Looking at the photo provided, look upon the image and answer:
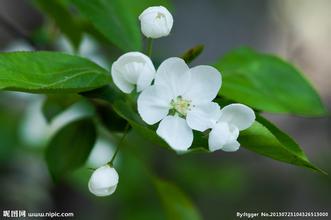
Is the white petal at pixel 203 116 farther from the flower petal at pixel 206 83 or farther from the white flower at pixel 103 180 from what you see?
the white flower at pixel 103 180

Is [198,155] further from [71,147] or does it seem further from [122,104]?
[122,104]

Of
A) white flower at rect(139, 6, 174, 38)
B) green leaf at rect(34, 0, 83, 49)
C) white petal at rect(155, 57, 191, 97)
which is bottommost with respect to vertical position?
white petal at rect(155, 57, 191, 97)

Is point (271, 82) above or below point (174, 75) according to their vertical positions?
above

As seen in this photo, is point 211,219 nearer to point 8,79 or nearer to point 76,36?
point 76,36

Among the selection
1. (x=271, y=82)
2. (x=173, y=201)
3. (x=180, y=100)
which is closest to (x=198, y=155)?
(x=173, y=201)

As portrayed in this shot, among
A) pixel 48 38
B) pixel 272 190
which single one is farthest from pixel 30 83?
pixel 272 190

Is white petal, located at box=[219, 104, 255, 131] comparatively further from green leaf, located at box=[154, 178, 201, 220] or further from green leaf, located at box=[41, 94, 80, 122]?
green leaf, located at box=[154, 178, 201, 220]

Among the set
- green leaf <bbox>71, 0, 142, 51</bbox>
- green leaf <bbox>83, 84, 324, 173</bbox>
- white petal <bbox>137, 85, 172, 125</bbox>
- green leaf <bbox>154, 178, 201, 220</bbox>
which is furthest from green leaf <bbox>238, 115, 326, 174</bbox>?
green leaf <bbox>154, 178, 201, 220</bbox>
